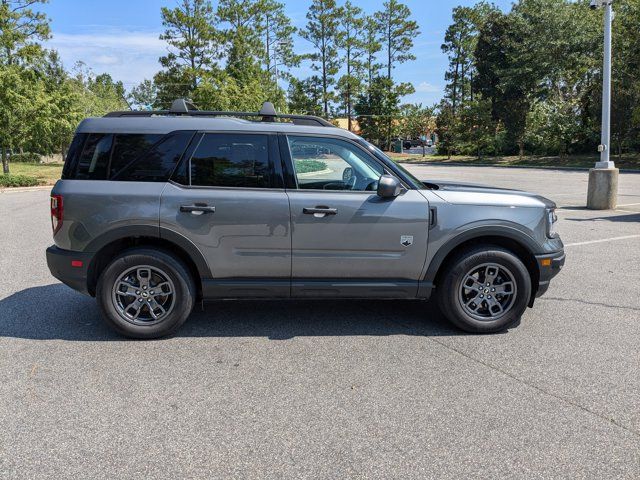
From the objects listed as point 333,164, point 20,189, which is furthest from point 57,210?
point 20,189

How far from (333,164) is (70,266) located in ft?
7.82

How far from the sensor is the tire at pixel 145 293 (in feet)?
15.3

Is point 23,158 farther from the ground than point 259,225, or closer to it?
farther from the ground

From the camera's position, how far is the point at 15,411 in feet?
11.4

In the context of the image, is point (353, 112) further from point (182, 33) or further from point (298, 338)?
point (298, 338)

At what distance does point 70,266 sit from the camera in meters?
4.70

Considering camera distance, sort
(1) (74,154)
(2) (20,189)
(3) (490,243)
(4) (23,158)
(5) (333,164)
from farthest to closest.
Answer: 1. (4) (23,158)
2. (2) (20,189)
3. (3) (490,243)
4. (5) (333,164)
5. (1) (74,154)

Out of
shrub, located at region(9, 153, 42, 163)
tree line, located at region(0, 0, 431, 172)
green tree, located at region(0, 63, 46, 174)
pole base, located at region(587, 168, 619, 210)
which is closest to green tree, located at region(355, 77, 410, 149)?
tree line, located at region(0, 0, 431, 172)

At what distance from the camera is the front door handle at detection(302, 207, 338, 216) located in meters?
4.66

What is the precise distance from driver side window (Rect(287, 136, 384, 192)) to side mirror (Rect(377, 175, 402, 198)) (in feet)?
0.53

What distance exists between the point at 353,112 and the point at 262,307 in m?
63.3

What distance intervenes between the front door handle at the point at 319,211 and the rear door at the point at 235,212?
16 centimetres

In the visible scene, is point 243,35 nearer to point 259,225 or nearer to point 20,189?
point 20,189

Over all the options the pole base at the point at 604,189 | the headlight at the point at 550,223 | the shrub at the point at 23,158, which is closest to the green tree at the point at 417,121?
the shrub at the point at 23,158
